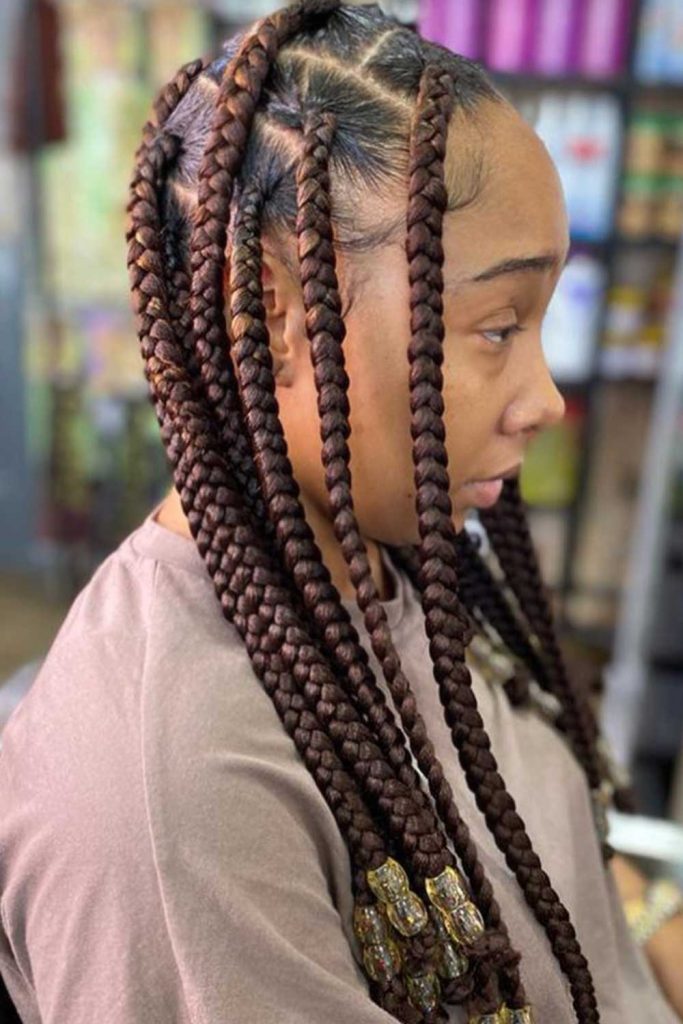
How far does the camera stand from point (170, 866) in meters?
0.57

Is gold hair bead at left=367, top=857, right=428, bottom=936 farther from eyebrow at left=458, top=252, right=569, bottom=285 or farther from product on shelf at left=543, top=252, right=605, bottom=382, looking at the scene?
product on shelf at left=543, top=252, right=605, bottom=382

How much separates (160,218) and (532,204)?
26 centimetres

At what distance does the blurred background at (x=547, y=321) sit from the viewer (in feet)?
7.23

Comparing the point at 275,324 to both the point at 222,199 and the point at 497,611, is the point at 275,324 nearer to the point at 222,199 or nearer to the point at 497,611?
the point at 222,199

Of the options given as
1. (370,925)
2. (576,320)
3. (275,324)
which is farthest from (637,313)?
(370,925)

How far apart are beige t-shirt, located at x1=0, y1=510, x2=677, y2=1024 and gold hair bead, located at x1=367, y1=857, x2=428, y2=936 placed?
0.03m

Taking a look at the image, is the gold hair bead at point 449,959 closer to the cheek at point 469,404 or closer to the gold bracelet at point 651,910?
the cheek at point 469,404

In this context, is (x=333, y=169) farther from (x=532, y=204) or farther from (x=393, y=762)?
(x=393, y=762)

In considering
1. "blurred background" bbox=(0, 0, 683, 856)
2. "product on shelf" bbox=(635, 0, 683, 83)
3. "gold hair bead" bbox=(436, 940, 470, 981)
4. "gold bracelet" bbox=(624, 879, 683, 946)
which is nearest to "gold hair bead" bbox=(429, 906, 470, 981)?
"gold hair bead" bbox=(436, 940, 470, 981)

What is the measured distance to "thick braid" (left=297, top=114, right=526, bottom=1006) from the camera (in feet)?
2.00

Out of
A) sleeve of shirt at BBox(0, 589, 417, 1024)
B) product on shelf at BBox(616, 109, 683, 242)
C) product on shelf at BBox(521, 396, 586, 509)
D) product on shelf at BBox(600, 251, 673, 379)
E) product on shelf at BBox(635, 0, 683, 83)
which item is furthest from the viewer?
product on shelf at BBox(521, 396, 586, 509)

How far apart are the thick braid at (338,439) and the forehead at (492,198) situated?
0.27 feet

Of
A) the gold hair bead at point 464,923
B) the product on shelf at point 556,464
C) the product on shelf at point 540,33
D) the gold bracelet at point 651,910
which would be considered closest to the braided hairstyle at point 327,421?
the gold hair bead at point 464,923

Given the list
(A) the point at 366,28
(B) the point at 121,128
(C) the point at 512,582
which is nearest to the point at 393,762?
(C) the point at 512,582
